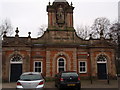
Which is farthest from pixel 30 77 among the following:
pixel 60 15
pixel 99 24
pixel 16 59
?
pixel 99 24

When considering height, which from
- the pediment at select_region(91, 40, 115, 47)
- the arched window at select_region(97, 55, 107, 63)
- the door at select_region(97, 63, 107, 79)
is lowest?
the door at select_region(97, 63, 107, 79)

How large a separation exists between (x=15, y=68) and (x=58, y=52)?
610 centimetres

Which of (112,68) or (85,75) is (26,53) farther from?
(112,68)

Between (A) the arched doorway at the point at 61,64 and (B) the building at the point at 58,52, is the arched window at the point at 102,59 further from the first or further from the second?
(A) the arched doorway at the point at 61,64

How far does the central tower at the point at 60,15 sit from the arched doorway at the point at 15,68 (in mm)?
6520

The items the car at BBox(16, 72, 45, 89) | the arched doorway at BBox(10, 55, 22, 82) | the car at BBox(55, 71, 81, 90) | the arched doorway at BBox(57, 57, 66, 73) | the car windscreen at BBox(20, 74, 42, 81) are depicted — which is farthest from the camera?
the arched doorway at BBox(57, 57, 66, 73)

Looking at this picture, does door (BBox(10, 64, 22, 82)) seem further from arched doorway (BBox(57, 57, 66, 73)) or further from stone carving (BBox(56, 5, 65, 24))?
stone carving (BBox(56, 5, 65, 24))

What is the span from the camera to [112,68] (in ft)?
86.0

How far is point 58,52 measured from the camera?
25.5m

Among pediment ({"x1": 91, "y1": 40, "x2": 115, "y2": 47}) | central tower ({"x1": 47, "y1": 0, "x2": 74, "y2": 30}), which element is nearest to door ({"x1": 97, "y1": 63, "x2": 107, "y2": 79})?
pediment ({"x1": 91, "y1": 40, "x2": 115, "y2": 47})

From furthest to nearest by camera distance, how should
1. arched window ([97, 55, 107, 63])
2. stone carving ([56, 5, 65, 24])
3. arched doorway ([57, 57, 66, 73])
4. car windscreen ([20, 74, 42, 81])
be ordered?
stone carving ([56, 5, 65, 24]) → arched window ([97, 55, 107, 63]) → arched doorway ([57, 57, 66, 73]) → car windscreen ([20, 74, 42, 81])

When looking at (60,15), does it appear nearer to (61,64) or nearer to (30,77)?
(61,64)

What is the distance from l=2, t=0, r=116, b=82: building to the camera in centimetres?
2456

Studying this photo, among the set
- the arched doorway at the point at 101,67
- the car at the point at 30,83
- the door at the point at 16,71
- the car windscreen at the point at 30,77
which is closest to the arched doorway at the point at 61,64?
the arched doorway at the point at 101,67
